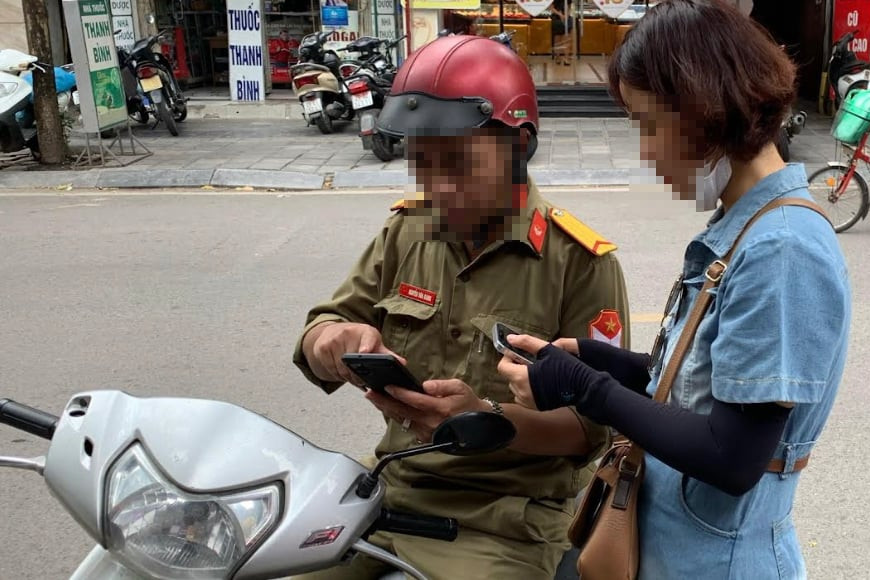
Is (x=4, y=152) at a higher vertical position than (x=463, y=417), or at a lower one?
lower

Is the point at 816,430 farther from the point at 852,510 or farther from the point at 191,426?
the point at 852,510

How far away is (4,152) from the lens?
1011cm

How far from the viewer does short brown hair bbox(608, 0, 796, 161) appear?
1.31 metres

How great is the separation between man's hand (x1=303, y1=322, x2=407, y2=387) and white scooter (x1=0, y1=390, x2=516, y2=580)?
31 centimetres

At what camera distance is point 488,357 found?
1.82 meters

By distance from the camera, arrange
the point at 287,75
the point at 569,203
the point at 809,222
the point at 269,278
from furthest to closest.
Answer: the point at 287,75 < the point at 569,203 < the point at 269,278 < the point at 809,222

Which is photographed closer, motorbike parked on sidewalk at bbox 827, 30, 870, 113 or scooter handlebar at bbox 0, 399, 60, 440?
scooter handlebar at bbox 0, 399, 60, 440

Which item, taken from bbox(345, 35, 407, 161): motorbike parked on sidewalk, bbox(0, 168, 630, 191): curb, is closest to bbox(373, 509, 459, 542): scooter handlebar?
bbox(0, 168, 630, 191): curb

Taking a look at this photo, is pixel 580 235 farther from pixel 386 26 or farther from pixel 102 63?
pixel 386 26

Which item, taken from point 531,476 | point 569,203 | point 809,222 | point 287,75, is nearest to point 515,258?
point 531,476

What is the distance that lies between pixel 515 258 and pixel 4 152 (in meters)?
9.76

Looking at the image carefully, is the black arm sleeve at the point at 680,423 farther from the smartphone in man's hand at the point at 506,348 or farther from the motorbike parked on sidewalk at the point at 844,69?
the motorbike parked on sidewalk at the point at 844,69

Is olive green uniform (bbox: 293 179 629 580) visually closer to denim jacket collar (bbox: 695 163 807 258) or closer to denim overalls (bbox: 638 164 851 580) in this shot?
denim overalls (bbox: 638 164 851 580)

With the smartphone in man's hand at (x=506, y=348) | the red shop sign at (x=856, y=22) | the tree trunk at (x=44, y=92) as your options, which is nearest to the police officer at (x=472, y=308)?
the smartphone in man's hand at (x=506, y=348)
